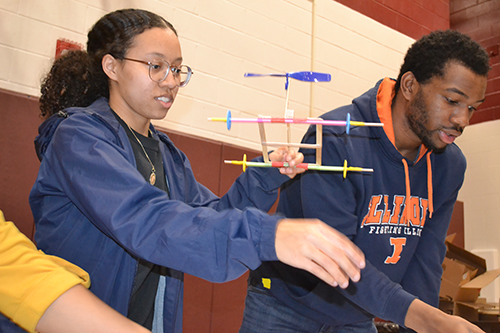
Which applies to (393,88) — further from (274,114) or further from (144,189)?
(274,114)

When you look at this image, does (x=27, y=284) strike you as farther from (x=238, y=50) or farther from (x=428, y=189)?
(x=238, y=50)

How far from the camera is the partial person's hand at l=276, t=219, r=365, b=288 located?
2.29ft

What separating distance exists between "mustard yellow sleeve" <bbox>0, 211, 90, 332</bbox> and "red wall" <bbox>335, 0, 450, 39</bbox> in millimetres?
3299

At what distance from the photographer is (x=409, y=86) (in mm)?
1588

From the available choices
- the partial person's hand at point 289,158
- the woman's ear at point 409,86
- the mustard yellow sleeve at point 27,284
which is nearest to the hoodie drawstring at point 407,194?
the woman's ear at point 409,86

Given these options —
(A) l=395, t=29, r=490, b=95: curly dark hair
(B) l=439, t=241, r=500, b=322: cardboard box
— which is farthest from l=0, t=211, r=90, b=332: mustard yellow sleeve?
(B) l=439, t=241, r=500, b=322: cardboard box

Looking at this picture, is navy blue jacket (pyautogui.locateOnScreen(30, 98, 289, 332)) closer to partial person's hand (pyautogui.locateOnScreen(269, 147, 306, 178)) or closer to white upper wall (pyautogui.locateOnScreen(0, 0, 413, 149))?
partial person's hand (pyautogui.locateOnScreen(269, 147, 306, 178))

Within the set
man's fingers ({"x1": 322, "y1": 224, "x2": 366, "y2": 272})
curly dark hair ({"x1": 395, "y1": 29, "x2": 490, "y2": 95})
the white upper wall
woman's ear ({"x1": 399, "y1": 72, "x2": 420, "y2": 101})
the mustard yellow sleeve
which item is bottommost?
the mustard yellow sleeve

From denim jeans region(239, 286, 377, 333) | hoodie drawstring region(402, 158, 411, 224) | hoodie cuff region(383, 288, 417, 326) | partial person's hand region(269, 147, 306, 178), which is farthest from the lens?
hoodie drawstring region(402, 158, 411, 224)

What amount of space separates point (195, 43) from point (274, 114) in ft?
2.38

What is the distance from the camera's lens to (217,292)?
2631 millimetres

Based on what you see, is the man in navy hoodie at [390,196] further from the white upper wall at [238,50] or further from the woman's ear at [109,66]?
the white upper wall at [238,50]

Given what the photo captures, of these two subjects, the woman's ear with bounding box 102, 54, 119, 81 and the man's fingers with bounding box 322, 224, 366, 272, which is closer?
the man's fingers with bounding box 322, 224, 366, 272

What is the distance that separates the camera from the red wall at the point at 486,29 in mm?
4531
